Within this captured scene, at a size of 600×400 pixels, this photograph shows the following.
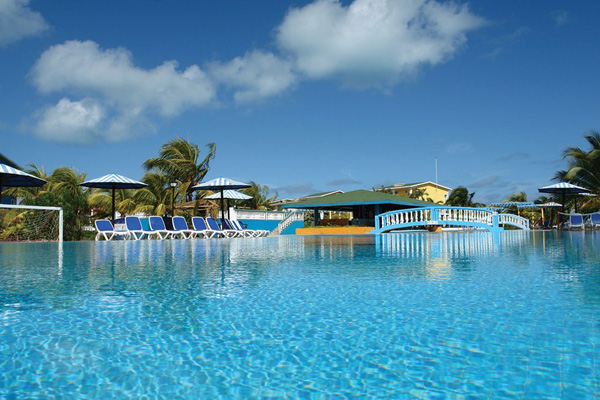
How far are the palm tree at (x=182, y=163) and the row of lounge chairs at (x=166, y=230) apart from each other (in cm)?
792

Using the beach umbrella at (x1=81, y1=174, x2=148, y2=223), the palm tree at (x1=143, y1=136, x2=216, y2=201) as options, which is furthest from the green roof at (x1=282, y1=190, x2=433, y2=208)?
the beach umbrella at (x1=81, y1=174, x2=148, y2=223)

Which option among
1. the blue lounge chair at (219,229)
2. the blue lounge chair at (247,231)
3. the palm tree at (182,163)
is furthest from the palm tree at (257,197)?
the blue lounge chair at (219,229)

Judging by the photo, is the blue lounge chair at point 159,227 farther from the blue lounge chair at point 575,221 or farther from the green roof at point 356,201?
the blue lounge chair at point 575,221

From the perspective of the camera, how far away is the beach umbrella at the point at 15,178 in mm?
15055

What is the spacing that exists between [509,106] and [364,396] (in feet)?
92.2

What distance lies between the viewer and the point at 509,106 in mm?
26297

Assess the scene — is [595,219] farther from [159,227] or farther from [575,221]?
[159,227]

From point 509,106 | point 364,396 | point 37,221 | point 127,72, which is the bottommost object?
→ point 364,396

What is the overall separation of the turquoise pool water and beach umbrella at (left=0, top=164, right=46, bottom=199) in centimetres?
1160

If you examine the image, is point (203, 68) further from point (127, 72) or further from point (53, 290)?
point (53, 290)

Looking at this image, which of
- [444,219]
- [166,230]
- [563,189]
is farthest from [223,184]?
[563,189]

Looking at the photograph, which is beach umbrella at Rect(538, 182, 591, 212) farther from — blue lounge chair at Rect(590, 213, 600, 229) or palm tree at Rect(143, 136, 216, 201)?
palm tree at Rect(143, 136, 216, 201)

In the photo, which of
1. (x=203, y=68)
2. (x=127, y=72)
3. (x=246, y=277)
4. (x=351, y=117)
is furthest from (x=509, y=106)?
(x=246, y=277)

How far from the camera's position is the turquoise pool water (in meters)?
2.19
